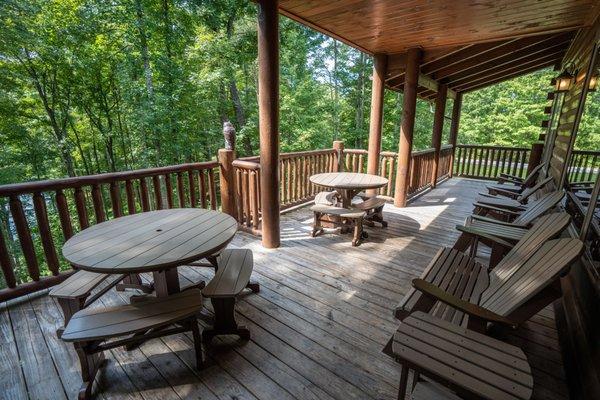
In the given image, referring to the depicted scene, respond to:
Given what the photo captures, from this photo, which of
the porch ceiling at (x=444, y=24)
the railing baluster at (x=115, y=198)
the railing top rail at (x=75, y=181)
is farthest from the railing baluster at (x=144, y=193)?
the porch ceiling at (x=444, y=24)

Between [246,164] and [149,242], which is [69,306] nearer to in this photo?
[149,242]

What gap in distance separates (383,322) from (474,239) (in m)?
1.13

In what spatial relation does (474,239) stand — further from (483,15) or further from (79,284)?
(79,284)

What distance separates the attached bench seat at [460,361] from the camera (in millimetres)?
1086

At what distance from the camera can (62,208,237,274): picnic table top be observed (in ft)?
5.25

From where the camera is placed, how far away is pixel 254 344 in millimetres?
1983

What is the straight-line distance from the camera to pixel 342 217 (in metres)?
3.85

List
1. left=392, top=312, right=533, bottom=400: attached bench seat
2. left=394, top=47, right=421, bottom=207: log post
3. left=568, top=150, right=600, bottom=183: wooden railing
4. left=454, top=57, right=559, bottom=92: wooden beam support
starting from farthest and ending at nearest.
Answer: left=454, top=57, right=559, bottom=92: wooden beam support
left=568, top=150, right=600, bottom=183: wooden railing
left=394, top=47, right=421, bottom=207: log post
left=392, top=312, right=533, bottom=400: attached bench seat

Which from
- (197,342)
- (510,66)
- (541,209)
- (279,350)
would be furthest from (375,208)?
(510,66)

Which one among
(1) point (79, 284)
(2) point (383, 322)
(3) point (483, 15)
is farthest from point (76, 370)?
(3) point (483, 15)

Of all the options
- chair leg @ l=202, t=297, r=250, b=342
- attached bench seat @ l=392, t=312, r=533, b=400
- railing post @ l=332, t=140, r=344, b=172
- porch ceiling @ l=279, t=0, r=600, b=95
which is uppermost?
porch ceiling @ l=279, t=0, r=600, b=95

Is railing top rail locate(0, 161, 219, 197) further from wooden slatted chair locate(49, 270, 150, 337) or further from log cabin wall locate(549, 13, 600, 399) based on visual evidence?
log cabin wall locate(549, 13, 600, 399)

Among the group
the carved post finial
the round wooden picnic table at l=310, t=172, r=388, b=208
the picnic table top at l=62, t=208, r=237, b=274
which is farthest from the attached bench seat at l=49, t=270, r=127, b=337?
the round wooden picnic table at l=310, t=172, r=388, b=208

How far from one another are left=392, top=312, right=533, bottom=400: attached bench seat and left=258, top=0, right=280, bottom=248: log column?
88.3 inches
